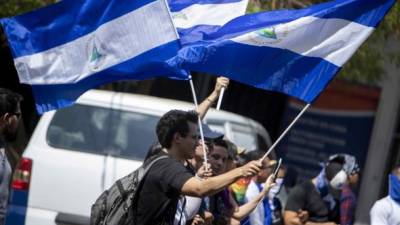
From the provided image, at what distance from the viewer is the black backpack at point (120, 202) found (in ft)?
22.2

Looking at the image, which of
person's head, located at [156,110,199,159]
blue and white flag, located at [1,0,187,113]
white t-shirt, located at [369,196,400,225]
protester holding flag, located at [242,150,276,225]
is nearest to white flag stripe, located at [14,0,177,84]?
blue and white flag, located at [1,0,187,113]

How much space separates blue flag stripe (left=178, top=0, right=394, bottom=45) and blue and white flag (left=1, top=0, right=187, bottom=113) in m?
0.31

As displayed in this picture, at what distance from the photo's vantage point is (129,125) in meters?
11.6

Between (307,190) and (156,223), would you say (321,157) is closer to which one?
(307,190)

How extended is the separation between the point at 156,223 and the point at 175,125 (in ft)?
1.88

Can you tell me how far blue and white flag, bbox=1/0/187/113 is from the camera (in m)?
7.54

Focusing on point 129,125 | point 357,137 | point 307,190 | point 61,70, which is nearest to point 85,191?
point 129,125

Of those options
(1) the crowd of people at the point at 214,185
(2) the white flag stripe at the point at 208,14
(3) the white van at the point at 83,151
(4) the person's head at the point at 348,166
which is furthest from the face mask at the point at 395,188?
(3) the white van at the point at 83,151

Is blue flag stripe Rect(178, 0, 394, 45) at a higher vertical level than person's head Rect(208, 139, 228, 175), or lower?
higher

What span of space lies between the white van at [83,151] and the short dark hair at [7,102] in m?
3.77

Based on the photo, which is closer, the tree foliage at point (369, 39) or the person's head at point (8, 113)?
the person's head at point (8, 113)

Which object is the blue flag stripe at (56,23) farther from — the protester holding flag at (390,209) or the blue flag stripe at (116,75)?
the protester holding flag at (390,209)

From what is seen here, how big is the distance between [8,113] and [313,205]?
3.58 m

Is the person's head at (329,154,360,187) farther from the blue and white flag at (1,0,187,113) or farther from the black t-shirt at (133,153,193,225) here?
the black t-shirt at (133,153,193,225)
